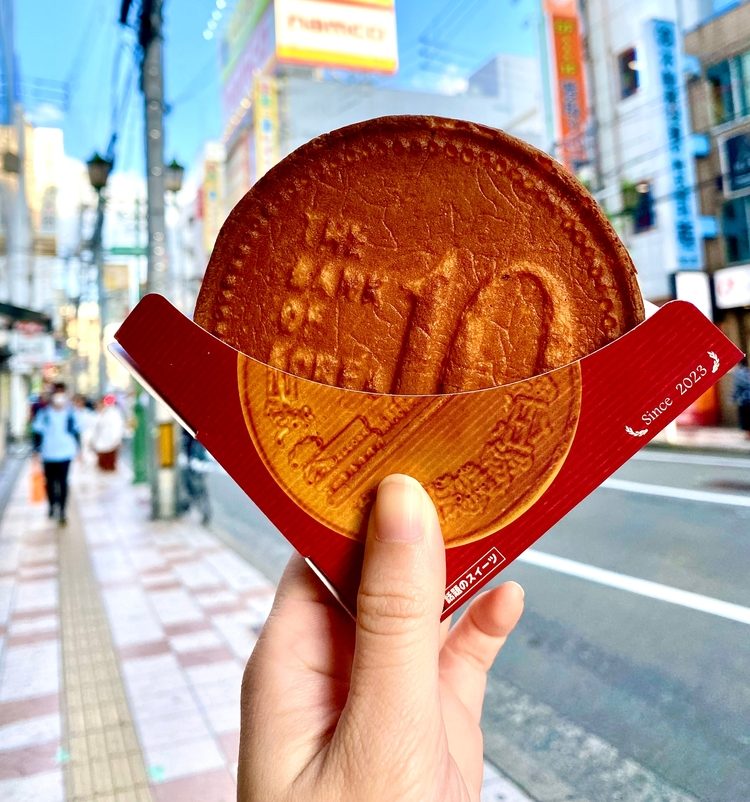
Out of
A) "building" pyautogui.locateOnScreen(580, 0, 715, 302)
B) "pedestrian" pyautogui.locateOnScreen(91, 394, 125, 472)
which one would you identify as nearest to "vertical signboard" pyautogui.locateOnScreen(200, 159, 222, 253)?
"pedestrian" pyautogui.locateOnScreen(91, 394, 125, 472)

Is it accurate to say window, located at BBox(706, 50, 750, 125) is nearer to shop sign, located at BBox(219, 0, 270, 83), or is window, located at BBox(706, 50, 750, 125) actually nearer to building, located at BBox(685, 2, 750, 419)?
building, located at BBox(685, 2, 750, 419)

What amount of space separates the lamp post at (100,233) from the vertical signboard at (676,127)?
21.8 feet

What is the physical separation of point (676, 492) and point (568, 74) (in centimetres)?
937

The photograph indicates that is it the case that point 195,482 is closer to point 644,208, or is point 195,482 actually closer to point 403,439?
point 644,208

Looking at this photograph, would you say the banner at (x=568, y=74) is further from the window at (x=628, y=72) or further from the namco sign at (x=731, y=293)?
the namco sign at (x=731, y=293)

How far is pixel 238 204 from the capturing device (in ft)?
3.34

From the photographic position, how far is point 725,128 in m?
5.13

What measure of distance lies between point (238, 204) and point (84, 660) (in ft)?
12.4

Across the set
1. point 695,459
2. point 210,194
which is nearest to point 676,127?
point 695,459

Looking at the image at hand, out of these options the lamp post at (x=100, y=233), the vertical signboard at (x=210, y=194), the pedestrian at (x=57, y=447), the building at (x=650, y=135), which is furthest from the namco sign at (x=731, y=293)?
the vertical signboard at (x=210, y=194)

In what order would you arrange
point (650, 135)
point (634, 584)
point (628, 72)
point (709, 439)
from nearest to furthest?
point (634, 584) → point (650, 135) → point (709, 439) → point (628, 72)

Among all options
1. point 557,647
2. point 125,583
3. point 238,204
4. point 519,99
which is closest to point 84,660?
point 125,583

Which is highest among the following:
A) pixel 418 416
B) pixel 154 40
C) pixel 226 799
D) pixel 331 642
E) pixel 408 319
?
pixel 154 40

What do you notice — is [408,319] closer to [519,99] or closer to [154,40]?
[154,40]
